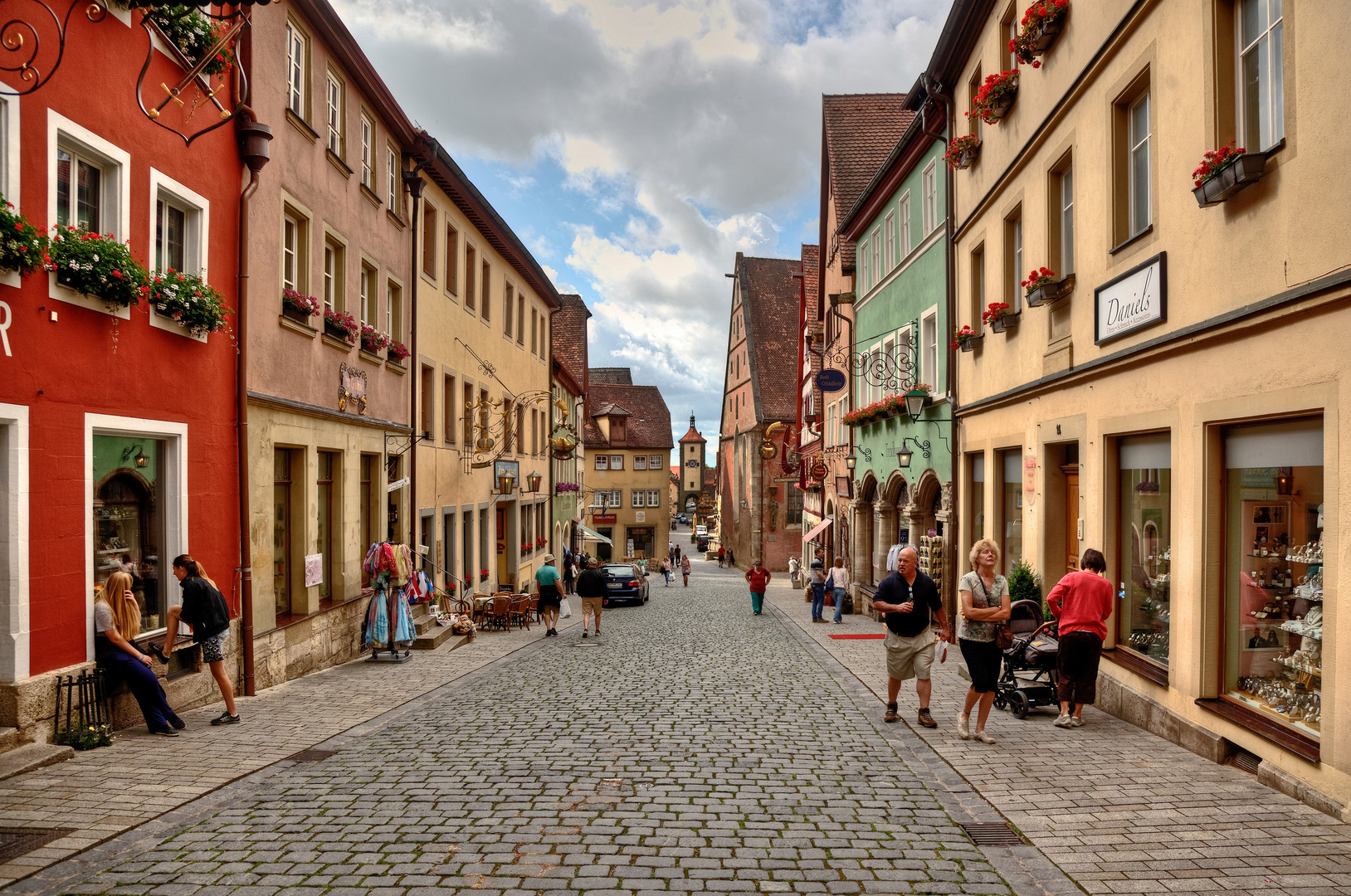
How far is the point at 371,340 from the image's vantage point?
51.9ft

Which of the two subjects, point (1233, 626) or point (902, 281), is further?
point (902, 281)

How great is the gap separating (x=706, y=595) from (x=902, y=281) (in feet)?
57.8

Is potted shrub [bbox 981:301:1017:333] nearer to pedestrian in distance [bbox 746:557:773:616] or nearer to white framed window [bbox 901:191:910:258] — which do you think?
white framed window [bbox 901:191:910:258]

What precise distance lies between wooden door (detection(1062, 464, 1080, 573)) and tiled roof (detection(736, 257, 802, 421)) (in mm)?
41722

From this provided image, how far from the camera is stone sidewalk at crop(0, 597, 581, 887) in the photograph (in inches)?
234

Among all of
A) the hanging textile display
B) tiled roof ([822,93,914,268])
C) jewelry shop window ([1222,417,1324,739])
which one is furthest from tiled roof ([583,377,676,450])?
jewelry shop window ([1222,417,1324,739])

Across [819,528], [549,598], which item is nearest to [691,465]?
[819,528]

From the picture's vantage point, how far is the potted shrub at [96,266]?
25.5 ft

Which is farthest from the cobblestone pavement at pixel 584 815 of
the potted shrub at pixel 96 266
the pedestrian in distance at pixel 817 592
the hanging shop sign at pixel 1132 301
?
the pedestrian in distance at pixel 817 592

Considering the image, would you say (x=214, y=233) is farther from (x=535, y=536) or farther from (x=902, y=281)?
(x=535, y=536)

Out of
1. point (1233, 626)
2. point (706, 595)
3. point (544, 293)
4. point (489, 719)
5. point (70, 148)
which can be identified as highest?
point (544, 293)

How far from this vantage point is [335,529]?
14.8 m

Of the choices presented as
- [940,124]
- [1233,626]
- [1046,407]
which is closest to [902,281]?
[940,124]

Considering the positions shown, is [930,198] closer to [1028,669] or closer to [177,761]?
[1028,669]
